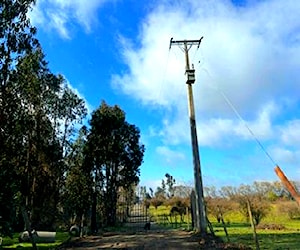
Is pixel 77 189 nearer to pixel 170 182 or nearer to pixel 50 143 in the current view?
pixel 50 143

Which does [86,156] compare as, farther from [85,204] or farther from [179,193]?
[179,193]

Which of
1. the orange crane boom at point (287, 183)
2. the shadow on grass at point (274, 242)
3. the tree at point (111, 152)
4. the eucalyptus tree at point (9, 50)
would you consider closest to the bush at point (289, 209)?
the tree at point (111, 152)

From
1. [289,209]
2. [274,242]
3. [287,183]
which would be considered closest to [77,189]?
[274,242]

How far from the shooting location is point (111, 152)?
32438mm

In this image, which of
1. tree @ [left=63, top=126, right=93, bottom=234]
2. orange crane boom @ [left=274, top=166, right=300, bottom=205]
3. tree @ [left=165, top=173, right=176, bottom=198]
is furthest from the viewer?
tree @ [left=165, top=173, right=176, bottom=198]

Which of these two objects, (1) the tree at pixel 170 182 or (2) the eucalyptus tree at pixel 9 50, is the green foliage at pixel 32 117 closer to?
(2) the eucalyptus tree at pixel 9 50

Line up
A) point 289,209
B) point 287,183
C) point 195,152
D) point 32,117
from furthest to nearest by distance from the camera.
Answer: point 289,209 → point 32,117 → point 195,152 → point 287,183

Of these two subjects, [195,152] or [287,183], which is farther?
[195,152]

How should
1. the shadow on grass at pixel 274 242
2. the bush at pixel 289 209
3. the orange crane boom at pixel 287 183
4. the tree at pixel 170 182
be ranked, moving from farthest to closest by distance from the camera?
the tree at pixel 170 182, the bush at pixel 289 209, the shadow on grass at pixel 274 242, the orange crane boom at pixel 287 183

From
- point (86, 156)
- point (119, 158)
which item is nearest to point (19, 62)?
point (86, 156)

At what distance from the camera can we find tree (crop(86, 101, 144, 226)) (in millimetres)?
32125

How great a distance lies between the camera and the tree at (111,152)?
32.1 metres

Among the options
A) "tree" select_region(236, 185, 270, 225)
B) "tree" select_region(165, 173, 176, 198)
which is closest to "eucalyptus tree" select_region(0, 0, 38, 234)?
"tree" select_region(236, 185, 270, 225)

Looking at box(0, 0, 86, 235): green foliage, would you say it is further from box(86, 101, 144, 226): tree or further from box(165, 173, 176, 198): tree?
box(165, 173, 176, 198): tree
